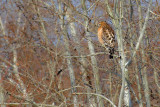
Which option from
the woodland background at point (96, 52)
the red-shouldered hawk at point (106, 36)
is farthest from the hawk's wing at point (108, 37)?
the woodland background at point (96, 52)

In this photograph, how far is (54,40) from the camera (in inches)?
354

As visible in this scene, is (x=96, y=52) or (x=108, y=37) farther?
(x=108, y=37)

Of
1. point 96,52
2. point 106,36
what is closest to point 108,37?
point 106,36

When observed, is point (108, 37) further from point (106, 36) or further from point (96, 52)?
point (96, 52)

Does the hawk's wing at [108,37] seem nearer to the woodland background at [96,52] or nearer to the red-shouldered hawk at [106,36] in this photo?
the red-shouldered hawk at [106,36]

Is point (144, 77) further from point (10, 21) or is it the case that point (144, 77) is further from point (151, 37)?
point (10, 21)

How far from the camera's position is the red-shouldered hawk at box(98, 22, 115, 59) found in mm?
7272

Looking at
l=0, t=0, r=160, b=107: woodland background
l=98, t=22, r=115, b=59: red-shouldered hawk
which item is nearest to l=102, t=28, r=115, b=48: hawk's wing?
l=98, t=22, r=115, b=59: red-shouldered hawk

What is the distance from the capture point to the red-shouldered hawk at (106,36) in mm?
7272

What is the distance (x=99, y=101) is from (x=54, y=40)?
301 cm

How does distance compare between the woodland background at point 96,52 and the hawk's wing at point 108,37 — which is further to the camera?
the hawk's wing at point 108,37

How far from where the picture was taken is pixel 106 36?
7734mm

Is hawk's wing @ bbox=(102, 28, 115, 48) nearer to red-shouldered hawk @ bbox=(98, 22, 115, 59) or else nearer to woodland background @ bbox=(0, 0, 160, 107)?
red-shouldered hawk @ bbox=(98, 22, 115, 59)

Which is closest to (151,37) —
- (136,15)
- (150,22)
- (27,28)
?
(150,22)
